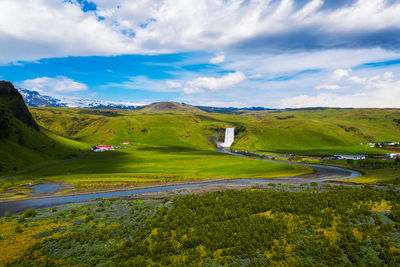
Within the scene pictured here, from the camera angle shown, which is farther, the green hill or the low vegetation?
the green hill

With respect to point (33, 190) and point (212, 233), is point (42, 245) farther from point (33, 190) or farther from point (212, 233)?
point (33, 190)

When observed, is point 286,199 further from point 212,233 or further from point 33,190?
point 33,190

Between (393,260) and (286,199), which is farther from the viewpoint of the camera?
(286,199)

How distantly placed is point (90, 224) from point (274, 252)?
32.4 meters

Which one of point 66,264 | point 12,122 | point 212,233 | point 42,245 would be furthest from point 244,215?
point 12,122

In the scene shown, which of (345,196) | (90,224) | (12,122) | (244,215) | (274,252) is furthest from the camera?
(12,122)

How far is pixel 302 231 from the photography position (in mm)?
31188

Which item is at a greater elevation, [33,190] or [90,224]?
[90,224]

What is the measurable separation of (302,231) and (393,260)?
9.88 m

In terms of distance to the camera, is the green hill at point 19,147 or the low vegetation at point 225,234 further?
the green hill at point 19,147

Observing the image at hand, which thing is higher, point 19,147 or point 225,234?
point 225,234

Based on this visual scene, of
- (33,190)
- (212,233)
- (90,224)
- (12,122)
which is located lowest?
(33,190)

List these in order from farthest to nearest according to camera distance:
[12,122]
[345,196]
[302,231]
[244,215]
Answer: [12,122] < [345,196] < [244,215] < [302,231]

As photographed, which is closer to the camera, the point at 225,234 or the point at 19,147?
the point at 225,234
